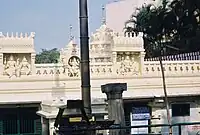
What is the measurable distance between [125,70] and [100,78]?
96 cm

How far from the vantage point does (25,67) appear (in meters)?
15.6

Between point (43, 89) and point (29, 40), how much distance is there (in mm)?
1525

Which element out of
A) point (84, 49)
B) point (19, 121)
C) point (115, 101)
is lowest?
point (19, 121)

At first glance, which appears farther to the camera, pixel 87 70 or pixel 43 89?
pixel 43 89

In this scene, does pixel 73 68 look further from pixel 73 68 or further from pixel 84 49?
pixel 84 49

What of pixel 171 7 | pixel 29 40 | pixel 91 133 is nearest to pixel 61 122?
pixel 91 133

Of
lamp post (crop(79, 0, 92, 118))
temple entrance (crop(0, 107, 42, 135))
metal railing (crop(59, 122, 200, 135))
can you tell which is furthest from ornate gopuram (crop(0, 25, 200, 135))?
lamp post (crop(79, 0, 92, 118))

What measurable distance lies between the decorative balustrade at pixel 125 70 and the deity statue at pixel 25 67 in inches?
12.5

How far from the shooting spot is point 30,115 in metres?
15.9

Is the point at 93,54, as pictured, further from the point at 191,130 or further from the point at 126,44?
the point at 191,130

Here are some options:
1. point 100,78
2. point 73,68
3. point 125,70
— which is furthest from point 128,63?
point 73,68

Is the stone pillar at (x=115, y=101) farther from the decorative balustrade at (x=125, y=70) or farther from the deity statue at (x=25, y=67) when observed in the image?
the decorative balustrade at (x=125, y=70)

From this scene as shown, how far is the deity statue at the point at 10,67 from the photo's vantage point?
605 inches

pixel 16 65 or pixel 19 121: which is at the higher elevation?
pixel 16 65
